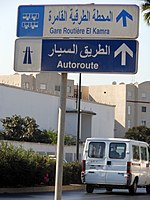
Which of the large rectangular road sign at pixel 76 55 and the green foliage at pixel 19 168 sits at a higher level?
the large rectangular road sign at pixel 76 55

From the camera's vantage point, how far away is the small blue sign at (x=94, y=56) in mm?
6820

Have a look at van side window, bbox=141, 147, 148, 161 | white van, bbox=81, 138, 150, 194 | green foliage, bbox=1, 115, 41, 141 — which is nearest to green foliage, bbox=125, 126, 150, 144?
green foliage, bbox=1, 115, 41, 141

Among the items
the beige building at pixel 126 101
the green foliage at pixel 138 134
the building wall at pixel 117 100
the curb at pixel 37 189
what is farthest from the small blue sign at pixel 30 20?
the building wall at pixel 117 100

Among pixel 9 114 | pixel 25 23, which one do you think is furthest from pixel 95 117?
pixel 25 23

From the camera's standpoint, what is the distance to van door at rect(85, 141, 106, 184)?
2402 cm

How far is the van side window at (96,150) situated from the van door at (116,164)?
1.12ft

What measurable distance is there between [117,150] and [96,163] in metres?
1.04

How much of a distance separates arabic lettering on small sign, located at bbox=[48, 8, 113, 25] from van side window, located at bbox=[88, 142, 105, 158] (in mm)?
17386

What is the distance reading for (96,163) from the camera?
24203 millimetres

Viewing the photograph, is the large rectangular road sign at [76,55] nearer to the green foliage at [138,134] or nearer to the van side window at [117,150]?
the van side window at [117,150]

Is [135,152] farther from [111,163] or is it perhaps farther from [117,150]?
[111,163]

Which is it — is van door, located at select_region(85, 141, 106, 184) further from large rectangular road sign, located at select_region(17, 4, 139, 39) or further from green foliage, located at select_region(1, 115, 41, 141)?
green foliage, located at select_region(1, 115, 41, 141)

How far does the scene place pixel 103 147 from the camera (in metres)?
24.0

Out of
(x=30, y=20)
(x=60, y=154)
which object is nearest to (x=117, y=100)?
(x=30, y=20)
